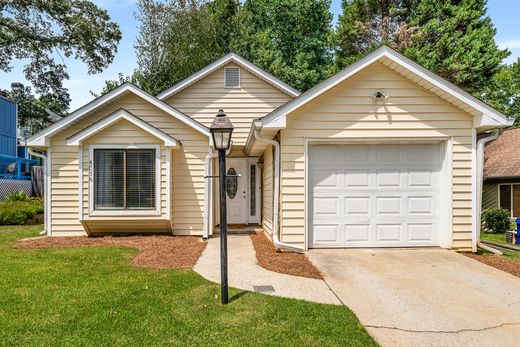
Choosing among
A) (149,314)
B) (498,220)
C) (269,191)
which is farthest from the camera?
(498,220)

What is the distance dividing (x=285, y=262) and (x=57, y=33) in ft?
76.0

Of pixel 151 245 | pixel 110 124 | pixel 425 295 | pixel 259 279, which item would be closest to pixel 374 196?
pixel 425 295

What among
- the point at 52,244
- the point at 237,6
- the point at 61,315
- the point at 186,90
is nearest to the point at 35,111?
the point at 237,6

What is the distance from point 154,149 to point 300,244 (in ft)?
14.6

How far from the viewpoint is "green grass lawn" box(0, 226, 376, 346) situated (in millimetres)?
3736

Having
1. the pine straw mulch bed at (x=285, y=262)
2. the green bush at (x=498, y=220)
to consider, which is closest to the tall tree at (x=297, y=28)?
the green bush at (x=498, y=220)

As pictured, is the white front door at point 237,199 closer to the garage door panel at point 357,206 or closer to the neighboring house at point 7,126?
the garage door panel at point 357,206

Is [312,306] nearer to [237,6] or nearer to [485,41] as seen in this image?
[485,41]

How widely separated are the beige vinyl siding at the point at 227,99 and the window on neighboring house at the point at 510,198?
33.5ft

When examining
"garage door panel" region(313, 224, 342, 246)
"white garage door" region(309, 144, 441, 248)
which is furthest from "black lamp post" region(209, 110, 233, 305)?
"garage door panel" region(313, 224, 342, 246)

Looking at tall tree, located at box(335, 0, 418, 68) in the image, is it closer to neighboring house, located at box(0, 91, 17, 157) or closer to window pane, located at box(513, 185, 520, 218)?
window pane, located at box(513, 185, 520, 218)

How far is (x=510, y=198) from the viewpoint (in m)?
15.1

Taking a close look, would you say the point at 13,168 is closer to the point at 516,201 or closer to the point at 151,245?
the point at 151,245

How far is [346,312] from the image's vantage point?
4512mm
